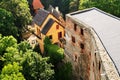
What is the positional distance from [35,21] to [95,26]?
24702 mm

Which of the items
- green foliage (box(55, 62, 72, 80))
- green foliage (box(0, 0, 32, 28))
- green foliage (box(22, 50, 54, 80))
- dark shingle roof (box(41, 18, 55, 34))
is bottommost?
green foliage (box(55, 62, 72, 80))

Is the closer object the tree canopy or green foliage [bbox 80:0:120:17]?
the tree canopy

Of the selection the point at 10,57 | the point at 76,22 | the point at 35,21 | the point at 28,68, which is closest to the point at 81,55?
the point at 76,22

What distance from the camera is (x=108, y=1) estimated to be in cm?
5075

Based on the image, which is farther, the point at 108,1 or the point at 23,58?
the point at 108,1

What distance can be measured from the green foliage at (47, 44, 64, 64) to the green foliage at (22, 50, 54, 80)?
25.1 feet

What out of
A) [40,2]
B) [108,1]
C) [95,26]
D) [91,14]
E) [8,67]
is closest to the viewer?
[95,26]

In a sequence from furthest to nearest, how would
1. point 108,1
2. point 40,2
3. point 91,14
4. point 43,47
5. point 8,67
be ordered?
point 40,2, point 43,47, point 108,1, point 91,14, point 8,67

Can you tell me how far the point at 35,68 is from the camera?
4056 centimetres

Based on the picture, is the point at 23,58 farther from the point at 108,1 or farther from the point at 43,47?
the point at 108,1

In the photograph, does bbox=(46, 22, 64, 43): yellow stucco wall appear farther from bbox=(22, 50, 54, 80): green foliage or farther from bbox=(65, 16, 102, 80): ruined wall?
bbox=(22, 50, 54, 80): green foliage

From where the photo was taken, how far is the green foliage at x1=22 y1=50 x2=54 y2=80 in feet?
132

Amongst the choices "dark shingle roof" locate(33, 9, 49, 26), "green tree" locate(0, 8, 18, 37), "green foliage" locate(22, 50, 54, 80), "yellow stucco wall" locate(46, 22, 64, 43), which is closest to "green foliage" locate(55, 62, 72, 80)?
"green foliage" locate(22, 50, 54, 80)

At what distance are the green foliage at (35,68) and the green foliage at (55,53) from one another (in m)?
7.66
